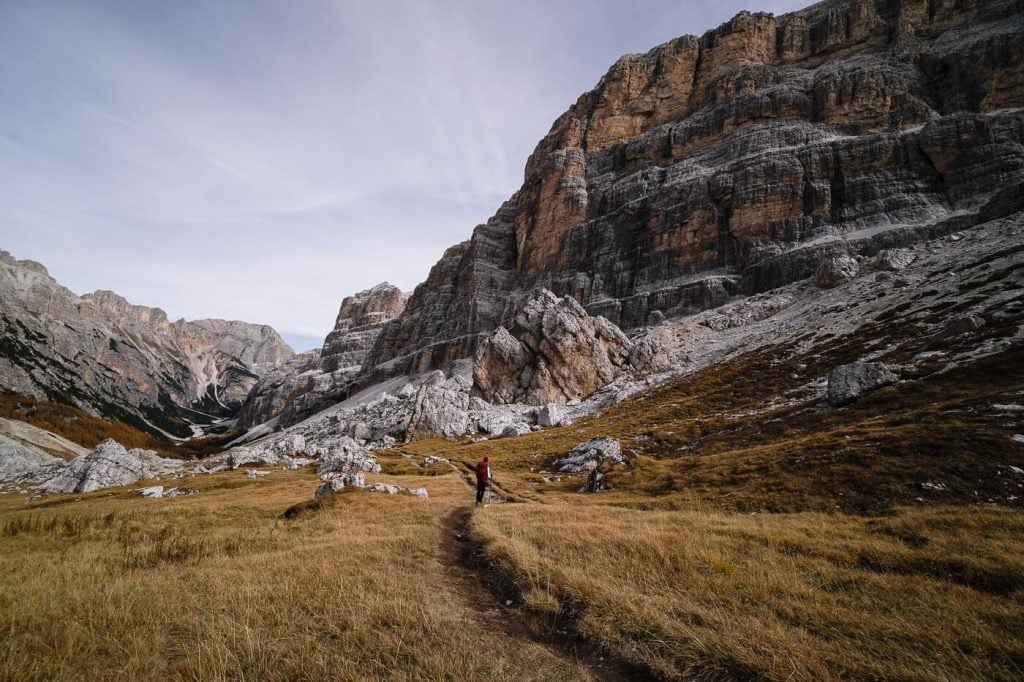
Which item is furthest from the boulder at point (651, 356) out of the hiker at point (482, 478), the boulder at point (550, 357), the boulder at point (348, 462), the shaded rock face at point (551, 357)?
the hiker at point (482, 478)

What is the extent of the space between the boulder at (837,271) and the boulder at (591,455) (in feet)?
212

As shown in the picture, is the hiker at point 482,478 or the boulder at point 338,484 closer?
the hiker at point 482,478

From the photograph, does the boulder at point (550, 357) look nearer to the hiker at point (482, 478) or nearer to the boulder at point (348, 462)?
the boulder at point (348, 462)

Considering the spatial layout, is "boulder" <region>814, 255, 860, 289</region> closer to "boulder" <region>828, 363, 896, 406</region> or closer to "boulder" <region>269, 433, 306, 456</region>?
"boulder" <region>828, 363, 896, 406</region>

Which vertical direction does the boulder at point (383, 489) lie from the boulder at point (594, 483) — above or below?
below

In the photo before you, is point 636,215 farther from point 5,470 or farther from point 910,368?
point 5,470

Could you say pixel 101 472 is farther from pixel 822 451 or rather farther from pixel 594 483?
pixel 822 451

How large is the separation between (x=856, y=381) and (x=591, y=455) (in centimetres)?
2106

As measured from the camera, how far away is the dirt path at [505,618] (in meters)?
6.30

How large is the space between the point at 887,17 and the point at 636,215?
103046mm

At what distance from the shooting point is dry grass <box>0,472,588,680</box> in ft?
19.0

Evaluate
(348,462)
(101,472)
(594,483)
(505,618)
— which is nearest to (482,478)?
(594,483)

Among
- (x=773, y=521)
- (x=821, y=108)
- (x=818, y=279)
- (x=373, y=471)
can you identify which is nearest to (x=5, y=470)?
(x=373, y=471)

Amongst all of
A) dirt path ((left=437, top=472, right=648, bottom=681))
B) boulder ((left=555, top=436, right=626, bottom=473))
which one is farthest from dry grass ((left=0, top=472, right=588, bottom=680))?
boulder ((left=555, top=436, right=626, bottom=473))
